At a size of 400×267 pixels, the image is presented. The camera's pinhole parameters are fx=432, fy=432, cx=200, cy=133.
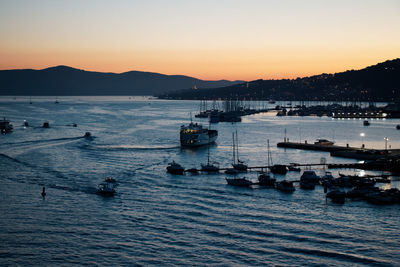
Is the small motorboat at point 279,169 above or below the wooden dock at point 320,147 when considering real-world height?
below

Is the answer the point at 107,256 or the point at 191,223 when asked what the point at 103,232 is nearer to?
the point at 107,256

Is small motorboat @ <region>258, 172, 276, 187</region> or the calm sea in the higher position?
small motorboat @ <region>258, 172, 276, 187</region>

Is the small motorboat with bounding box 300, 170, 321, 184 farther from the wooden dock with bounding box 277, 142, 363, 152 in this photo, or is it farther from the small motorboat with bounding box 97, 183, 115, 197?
the wooden dock with bounding box 277, 142, 363, 152

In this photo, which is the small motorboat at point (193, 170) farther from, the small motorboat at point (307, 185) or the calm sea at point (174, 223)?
the small motorboat at point (307, 185)

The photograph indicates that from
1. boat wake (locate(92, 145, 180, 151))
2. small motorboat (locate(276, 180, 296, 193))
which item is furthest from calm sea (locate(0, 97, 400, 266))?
boat wake (locate(92, 145, 180, 151))

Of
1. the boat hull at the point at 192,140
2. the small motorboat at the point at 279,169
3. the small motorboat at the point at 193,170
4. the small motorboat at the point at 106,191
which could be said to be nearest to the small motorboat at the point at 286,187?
the small motorboat at the point at 279,169

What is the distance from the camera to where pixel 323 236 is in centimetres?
2333

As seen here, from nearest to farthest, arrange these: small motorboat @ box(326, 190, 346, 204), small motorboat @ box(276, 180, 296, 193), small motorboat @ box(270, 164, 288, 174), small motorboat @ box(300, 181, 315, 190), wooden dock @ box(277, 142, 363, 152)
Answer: small motorboat @ box(326, 190, 346, 204) < small motorboat @ box(276, 180, 296, 193) < small motorboat @ box(300, 181, 315, 190) < small motorboat @ box(270, 164, 288, 174) < wooden dock @ box(277, 142, 363, 152)

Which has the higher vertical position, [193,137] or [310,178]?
[193,137]

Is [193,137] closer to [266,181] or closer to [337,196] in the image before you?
[266,181]

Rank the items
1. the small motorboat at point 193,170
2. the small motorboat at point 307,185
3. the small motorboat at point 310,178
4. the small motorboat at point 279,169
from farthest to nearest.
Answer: the small motorboat at point 279,169, the small motorboat at point 193,170, the small motorboat at point 310,178, the small motorboat at point 307,185

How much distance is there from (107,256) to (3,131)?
211 ft

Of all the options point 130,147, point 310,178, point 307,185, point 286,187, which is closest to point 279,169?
point 310,178

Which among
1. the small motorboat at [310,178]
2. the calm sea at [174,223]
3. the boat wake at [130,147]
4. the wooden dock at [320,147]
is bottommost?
the calm sea at [174,223]
